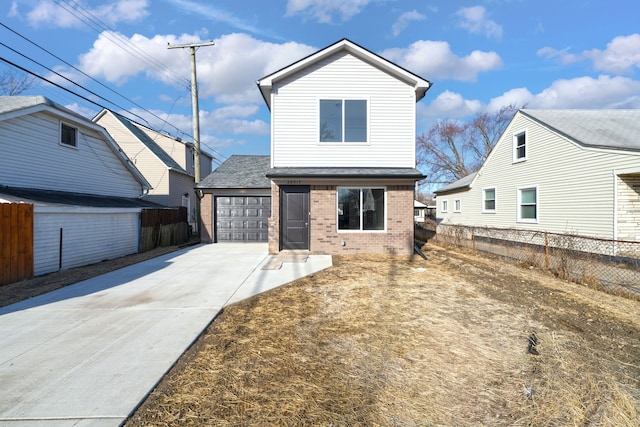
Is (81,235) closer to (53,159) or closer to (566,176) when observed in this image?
(53,159)

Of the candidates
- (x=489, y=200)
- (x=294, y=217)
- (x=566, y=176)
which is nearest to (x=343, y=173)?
(x=294, y=217)

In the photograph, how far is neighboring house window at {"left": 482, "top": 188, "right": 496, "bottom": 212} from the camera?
16.7m

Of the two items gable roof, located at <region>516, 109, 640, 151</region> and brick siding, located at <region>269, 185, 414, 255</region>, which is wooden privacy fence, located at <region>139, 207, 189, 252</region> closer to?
brick siding, located at <region>269, 185, 414, 255</region>

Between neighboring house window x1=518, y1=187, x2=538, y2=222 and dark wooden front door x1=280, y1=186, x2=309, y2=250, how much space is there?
10.7m

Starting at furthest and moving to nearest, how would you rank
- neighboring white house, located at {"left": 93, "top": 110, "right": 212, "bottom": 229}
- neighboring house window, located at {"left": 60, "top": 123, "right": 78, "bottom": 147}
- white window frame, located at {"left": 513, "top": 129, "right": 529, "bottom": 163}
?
neighboring white house, located at {"left": 93, "top": 110, "right": 212, "bottom": 229}, white window frame, located at {"left": 513, "top": 129, "right": 529, "bottom": 163}, neighboring house window, located at {"left": 60, "top": 123, "right": 78, "bottom": 147}

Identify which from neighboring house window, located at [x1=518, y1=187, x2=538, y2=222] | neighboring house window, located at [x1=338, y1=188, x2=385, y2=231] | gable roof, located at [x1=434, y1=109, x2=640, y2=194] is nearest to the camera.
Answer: neighboring house window, located at [x1=338, y1=188, x2=385, y2=231]

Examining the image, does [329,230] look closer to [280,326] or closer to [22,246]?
[280,326]

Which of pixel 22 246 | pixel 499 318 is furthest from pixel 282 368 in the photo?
pixel 22 246

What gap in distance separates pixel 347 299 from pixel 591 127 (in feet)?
46.5

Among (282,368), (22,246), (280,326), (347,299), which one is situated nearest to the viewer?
(282,368)

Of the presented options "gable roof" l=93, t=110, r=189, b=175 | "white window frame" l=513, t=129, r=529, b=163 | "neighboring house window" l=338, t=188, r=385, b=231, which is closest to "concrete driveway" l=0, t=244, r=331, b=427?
"neighboring house window" l=338, t=188, r=385, b=231

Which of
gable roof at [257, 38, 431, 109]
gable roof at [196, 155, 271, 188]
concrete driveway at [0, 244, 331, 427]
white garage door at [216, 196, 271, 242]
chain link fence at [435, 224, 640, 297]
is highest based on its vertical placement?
gable roof at [257, 38, 431, 109]

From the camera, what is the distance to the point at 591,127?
503 inches

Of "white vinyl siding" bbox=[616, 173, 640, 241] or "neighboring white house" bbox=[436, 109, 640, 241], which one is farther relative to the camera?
"neighboring white house" bbox=[436, 109, 640, 241]
